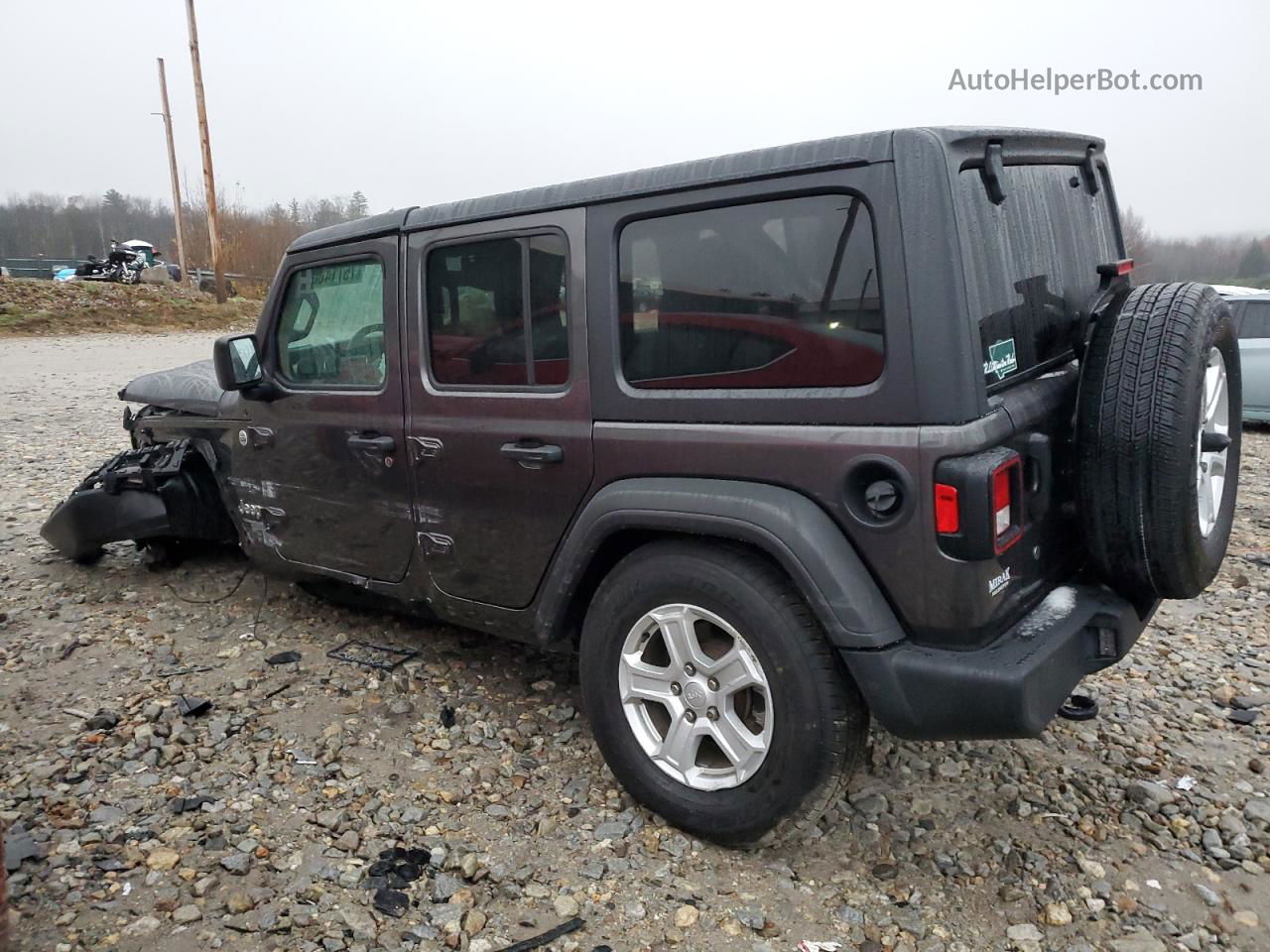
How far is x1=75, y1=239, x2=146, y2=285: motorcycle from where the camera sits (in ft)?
101

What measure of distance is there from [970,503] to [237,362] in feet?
9.81

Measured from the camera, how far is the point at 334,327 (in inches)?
147

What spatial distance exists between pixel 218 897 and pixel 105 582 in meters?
3.07

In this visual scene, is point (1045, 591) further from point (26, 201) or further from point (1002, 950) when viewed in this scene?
point (26, 201)

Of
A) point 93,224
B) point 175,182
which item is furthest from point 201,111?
point 93,224

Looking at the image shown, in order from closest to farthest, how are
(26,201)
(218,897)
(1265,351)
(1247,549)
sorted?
(218,897) < (1247,549) < (1265,351) < (26,201)

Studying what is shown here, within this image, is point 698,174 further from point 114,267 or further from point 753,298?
point 114,267

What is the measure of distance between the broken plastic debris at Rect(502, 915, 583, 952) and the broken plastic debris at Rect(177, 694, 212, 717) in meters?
1.82

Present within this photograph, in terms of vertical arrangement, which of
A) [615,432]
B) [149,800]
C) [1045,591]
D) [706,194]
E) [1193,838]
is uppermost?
[706,194]

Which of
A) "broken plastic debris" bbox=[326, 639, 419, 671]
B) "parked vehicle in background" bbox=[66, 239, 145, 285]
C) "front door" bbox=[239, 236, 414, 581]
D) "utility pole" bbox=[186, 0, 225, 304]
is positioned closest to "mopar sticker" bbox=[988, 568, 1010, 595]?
"front door" bbox=[239, 236, 414, 581]

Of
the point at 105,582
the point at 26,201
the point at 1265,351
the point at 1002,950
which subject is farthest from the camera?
the point at 26,201

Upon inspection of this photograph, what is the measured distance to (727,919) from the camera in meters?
2.44

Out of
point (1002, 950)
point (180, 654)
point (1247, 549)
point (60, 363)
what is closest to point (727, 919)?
point (1002, 950)

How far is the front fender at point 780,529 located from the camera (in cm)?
232
